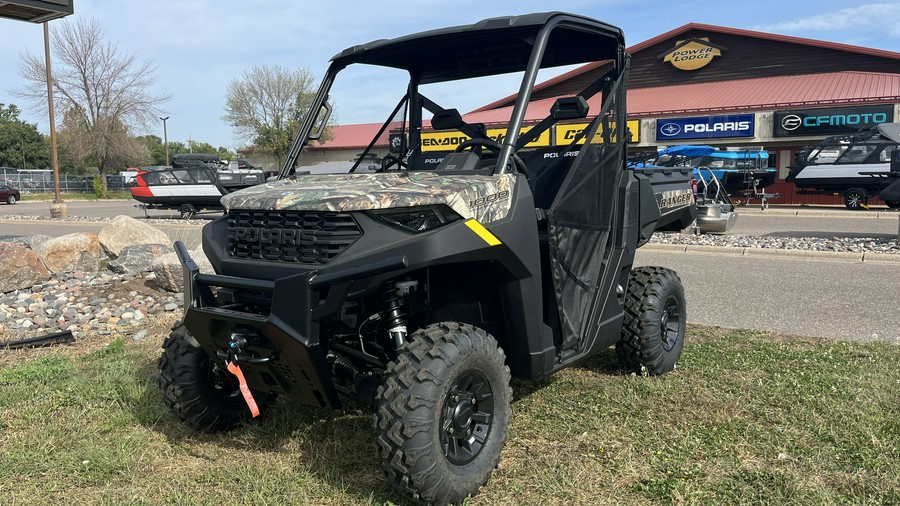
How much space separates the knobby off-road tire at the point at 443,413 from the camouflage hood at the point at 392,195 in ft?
1.92

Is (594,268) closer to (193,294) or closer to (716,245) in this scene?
(193,294)

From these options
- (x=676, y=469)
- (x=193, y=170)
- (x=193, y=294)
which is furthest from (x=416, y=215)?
(x=193, y=170)

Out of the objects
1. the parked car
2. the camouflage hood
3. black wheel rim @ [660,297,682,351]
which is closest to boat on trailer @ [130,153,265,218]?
black wheel rim @ [660,297,682,351]

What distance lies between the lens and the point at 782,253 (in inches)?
444

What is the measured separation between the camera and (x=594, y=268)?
4090 millimetres

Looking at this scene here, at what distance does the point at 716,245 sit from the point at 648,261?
1.95 metres

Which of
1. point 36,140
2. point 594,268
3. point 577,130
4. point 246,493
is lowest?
point 246,493

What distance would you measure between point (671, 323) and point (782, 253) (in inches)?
281

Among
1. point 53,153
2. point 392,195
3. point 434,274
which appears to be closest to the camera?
point 392,195

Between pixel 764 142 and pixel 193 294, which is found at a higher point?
pixel 764 142

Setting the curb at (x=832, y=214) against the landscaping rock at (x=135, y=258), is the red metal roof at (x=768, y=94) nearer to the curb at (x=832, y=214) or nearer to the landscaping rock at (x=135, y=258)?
the curb at (x=832, y=214)

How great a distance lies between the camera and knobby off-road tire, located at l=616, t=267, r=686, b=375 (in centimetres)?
472

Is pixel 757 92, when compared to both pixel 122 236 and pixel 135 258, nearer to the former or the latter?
pixel 122 236

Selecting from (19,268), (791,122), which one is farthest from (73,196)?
(19,268)
